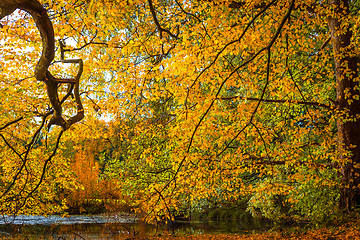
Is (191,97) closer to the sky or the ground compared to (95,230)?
closer to the sky

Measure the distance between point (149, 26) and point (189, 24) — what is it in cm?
136

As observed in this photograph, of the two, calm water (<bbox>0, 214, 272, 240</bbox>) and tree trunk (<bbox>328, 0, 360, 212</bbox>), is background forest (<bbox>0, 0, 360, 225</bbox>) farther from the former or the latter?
calm water (<bbox>0, 214, 272, 240</bbox>)

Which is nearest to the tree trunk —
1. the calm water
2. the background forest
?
the background forest

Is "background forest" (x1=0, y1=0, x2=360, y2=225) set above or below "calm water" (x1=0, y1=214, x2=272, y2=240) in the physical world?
above

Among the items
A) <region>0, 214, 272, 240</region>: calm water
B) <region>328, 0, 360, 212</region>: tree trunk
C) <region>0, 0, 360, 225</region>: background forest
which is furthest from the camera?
<region>0, 214, 272, 240</region>: calm water

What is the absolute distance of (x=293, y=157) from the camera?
29.0 feet

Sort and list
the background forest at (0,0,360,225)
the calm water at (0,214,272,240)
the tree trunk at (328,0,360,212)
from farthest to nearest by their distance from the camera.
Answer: the calm water at (0,214,272,240) < the tree trunk at (328,0,360,212) < the background forest at (0,0,360,225)

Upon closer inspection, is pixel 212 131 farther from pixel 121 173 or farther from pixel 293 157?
pixel 121 173

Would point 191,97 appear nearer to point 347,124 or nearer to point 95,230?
point 347,124

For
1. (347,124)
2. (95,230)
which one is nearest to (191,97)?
(347,124)

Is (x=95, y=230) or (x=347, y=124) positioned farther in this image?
(x=95, y=230)

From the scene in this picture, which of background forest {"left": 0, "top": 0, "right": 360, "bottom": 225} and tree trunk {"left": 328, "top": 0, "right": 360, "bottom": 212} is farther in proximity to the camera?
tree trunk {"left": 328, "top": 0, "right": 360, "bottom": 212}

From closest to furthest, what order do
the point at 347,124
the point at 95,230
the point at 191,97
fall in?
the point at 191,97 → the point at 347,124 → the point at 95,230

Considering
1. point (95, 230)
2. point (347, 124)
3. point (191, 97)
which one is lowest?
point (95, 230)
